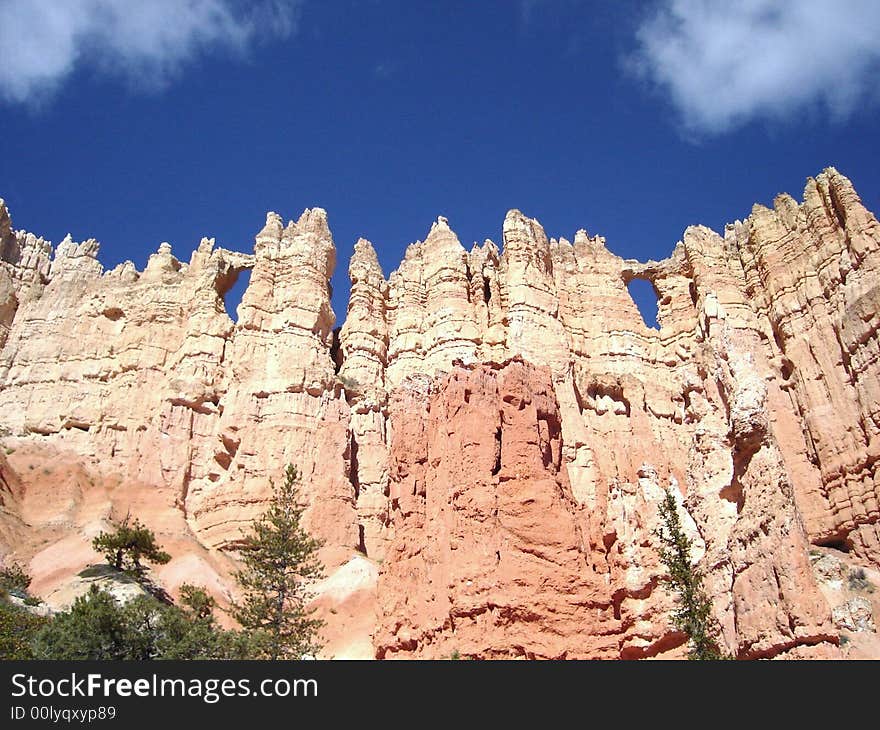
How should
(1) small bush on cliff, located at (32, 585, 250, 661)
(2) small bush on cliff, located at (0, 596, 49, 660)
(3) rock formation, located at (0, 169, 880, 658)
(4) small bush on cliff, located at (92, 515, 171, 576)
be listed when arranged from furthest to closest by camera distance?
(4) small bush on cliff, located at (92, 515, 171, 576)
(3) rock formation, located at (0, 169, 880, 658)
(1) small bush on cliff, located at (32, 585, 250, 661)
(2) small bush on cliff, located at (0, 596, 49, 660)

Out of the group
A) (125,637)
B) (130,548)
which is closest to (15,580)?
(130,548)

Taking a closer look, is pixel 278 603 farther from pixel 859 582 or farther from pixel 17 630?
pixel 859 582

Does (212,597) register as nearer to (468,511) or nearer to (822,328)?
(468,511)

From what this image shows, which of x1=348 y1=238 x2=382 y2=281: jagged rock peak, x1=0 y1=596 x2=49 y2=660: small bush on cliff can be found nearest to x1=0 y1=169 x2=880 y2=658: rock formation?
x1=348 y1=238 x2=382 y2=281: jagged rock peak

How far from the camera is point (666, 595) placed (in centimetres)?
2625

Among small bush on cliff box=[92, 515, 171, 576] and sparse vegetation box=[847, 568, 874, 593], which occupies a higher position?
small bush on cliff box=[92, 515, 171, 576]

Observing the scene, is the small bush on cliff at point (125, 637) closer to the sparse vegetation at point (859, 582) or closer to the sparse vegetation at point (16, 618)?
the sparse vegetation at point (16, 618)

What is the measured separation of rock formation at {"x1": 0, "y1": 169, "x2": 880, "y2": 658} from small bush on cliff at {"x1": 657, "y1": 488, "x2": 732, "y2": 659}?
1.43ft

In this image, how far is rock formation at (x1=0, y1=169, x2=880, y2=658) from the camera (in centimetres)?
2555

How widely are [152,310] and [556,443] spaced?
2943 centimetres

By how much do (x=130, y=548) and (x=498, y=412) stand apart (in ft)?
59.0

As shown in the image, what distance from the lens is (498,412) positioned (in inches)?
1226

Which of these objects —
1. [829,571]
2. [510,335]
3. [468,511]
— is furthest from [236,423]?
[829,571]

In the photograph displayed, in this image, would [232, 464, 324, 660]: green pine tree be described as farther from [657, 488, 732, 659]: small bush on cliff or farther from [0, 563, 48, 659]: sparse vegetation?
[657, 488, 732, 659]: small bush on cliff
